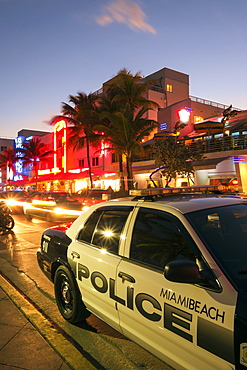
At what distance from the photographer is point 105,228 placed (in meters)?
3.29

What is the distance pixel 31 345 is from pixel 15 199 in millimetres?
16005

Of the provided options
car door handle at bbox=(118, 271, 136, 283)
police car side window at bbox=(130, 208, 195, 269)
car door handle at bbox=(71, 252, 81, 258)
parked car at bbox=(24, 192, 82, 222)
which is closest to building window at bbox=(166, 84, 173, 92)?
parked car at bbox=(24, 192, 82, 222)

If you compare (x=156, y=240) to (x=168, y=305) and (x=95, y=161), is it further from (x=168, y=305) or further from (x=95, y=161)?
(x=95, y=161)

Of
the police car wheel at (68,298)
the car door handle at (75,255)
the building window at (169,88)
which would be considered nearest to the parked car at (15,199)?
the police car wheel at (68,298)

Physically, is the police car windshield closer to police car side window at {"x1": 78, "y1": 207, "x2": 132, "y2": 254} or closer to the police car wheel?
police car side window at {"x1": 78, "y1": 207, "x2": 132, "y2": 254}

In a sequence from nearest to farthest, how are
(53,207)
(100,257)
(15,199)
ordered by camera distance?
(100,257) < (53,207) < (15,199)

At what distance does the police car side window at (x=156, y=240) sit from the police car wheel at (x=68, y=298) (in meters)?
1.16

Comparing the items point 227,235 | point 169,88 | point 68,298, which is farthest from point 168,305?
point 169,88

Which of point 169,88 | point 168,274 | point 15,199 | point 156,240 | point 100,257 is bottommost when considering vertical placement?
point 15,199

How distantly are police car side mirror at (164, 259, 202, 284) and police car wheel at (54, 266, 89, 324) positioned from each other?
1.77 meters

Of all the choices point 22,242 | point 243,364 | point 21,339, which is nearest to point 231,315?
point 243,364

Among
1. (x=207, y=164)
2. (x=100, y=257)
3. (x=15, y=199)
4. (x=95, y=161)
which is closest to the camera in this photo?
(x=100, y=257)

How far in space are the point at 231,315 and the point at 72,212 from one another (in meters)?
11.3

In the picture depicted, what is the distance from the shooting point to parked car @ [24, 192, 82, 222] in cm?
1282
